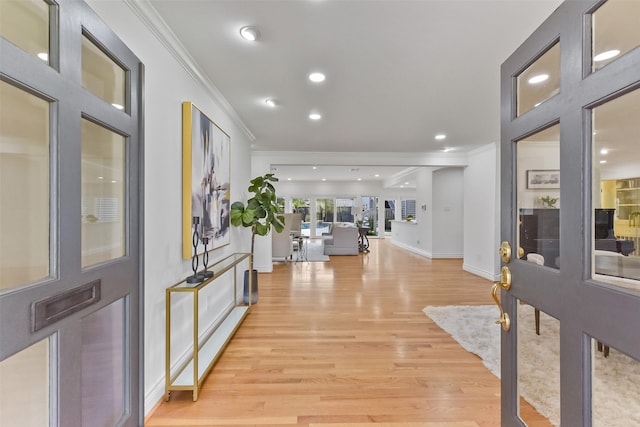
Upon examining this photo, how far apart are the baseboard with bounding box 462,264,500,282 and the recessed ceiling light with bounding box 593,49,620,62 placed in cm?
508

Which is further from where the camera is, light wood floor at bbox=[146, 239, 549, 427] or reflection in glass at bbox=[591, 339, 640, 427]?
light wood floor at bbox=[146, 239, 549, 427]

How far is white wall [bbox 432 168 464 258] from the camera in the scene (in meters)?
7.02

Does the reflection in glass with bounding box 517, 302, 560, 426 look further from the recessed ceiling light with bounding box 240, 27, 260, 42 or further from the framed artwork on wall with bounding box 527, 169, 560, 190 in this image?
the recessed ceiling light with bounding box 240, 27, 260, 42

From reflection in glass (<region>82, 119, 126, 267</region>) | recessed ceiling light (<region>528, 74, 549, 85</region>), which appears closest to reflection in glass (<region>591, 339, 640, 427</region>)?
recessed ceiling light (<region>528, 74, 549, 85</region>)

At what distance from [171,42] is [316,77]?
118 centimetres

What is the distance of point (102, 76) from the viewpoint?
1.22 m

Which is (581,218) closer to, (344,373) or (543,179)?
(543,179)

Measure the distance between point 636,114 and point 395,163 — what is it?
204 inches

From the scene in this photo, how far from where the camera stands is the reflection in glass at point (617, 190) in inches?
27.0

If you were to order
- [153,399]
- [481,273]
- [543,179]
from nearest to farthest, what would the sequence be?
[543,179] → [153,399] → [481,273]

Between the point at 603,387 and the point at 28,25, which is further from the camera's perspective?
the point at 28,25

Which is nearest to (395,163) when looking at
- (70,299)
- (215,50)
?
(215,50)

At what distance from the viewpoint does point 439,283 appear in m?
4.79

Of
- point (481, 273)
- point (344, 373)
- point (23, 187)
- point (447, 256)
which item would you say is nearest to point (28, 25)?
point (23, 187)
